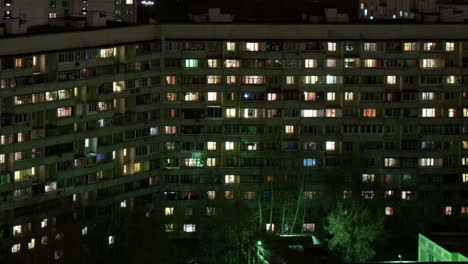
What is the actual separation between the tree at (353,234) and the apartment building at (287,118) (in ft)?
10.0

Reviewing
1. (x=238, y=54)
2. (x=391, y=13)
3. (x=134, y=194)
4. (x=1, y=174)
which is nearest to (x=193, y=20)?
(x=238, y=54)

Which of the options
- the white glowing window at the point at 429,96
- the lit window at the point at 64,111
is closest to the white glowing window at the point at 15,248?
the lit window at the point at 64,111

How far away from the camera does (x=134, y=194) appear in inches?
2162

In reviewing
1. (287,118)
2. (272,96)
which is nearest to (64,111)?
(272,96)

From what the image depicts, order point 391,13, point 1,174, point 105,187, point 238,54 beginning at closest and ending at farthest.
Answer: point 1,174, point 105,187, point 238,54, point 391,13

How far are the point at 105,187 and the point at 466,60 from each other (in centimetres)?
1530

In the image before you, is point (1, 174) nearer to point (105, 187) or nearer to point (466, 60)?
point (105, 187)

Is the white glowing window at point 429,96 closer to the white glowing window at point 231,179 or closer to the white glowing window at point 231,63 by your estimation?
the white glowing window at point 231,63

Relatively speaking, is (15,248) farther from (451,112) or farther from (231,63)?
(451,112)

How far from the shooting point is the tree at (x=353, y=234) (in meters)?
51.2

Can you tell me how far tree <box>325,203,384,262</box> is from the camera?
5119 centimetres

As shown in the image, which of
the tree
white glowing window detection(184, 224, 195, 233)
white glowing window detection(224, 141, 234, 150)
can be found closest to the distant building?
the tree

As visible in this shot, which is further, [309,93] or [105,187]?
[309,93]

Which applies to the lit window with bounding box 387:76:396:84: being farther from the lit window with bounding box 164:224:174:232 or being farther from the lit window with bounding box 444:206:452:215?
the lit window with bounding box 164:224:174:232
